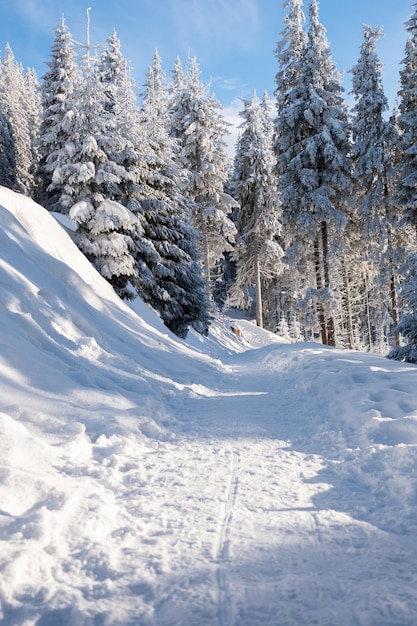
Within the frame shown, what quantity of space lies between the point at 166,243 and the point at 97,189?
131 inches

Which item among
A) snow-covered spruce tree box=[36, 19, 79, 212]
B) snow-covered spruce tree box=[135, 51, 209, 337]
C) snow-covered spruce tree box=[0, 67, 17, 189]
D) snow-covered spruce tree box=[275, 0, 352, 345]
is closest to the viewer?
snow-covered spruce tree box=[135, 51, 209, 337]

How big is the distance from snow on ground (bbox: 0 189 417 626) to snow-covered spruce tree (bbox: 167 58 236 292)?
19065 mm

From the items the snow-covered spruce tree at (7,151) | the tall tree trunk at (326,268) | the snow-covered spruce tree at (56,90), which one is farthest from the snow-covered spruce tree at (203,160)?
the snow-covered spruce tree at (7,151)

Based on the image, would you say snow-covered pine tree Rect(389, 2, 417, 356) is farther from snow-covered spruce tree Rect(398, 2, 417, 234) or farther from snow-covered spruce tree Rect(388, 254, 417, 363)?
snow-covered spruce tree Rect(388, 254, 417, 363)

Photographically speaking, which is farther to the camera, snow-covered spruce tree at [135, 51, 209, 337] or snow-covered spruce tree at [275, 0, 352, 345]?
snow-covered spruce tree at [275, 0, 352, 345]

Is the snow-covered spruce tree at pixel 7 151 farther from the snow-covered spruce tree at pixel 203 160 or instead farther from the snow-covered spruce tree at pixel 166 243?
the snow-covered spruce tree at pixel 166 243

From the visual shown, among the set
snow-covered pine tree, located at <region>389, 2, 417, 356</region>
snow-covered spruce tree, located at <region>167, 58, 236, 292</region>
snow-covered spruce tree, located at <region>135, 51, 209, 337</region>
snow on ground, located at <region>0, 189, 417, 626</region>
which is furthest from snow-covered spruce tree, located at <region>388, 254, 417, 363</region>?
snow-covered spruce tree, located at <region>167, 58, 236, 292</region>

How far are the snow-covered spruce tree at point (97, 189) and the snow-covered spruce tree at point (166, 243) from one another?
4.85 feet

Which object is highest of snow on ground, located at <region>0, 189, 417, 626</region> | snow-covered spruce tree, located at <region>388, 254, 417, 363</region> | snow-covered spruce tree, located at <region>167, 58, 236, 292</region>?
snow-covered spruce tree, located at <region>167, 58, 236, 292</region>

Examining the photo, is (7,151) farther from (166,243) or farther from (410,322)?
(410,322)

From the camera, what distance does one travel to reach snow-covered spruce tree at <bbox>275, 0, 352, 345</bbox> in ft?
58.5

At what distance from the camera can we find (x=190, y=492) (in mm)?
3543

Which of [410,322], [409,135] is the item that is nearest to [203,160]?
[409,135]

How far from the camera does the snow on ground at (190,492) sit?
2.20m
